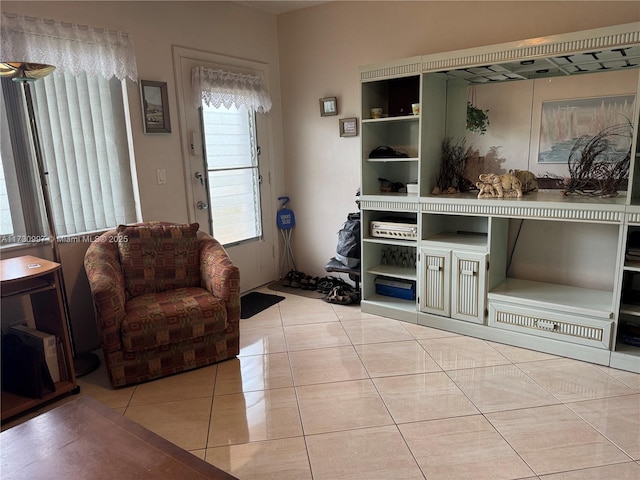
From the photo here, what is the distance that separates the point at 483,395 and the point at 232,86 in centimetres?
304

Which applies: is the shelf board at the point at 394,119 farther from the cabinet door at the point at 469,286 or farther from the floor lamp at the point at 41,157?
the floor lamp at the point at 41,157

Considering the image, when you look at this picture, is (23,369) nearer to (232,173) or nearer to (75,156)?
(75,156)

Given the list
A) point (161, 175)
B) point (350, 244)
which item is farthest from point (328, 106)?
point (161, 175)

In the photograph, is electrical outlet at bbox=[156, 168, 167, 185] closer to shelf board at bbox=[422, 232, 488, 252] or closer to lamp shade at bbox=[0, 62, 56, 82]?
lamp shade at bbox=[0, 62, 56, 82]

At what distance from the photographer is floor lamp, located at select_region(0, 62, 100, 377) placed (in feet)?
7.26

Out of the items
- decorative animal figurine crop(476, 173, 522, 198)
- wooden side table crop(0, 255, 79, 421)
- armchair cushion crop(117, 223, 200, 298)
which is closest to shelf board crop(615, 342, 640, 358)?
decorative animal figurine crop(476, 173, 522, 198)

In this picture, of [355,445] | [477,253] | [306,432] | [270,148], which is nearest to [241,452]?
[306,432]

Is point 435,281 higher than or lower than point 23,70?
lower

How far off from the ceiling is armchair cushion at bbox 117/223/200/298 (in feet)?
6.96

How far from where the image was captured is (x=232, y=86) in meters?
3.72

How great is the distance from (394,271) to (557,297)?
1.19m

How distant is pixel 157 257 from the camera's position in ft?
9.68

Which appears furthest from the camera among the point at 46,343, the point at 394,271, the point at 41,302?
the point at 394,271

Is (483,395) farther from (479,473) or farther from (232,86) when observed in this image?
(232,86)
